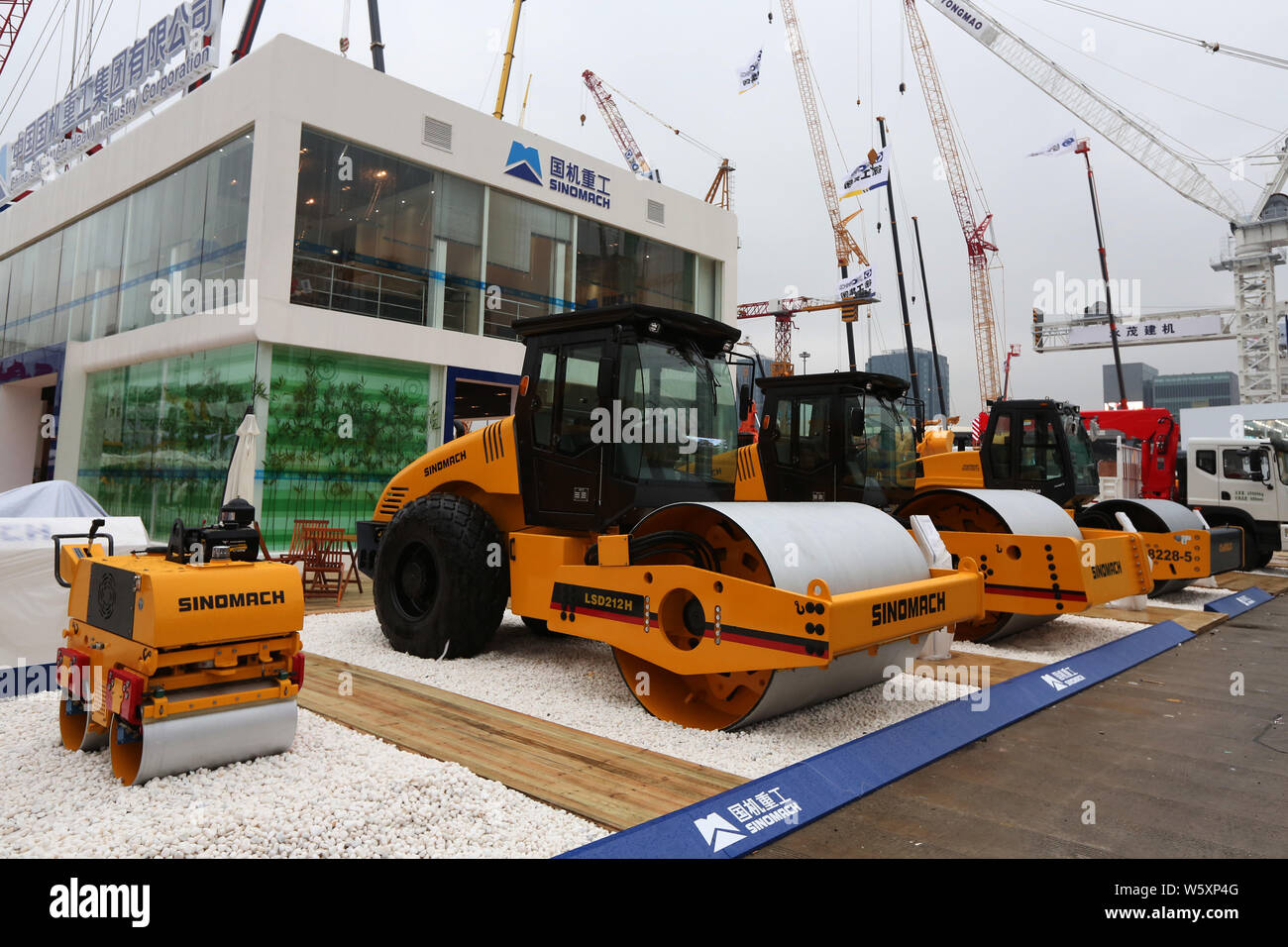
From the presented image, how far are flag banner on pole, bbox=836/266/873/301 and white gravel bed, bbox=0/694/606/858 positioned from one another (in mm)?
35906

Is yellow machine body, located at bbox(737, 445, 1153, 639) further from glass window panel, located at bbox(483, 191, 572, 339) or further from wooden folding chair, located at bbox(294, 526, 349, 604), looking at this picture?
glass window panel, located at bbox(483, 191, 572, 339)

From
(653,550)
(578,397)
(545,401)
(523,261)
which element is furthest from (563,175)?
(653,550)

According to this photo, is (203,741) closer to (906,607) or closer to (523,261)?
(906,607)

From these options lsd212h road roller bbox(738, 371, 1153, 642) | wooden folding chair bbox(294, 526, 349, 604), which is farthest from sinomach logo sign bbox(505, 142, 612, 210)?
lsd212h road roller bbox(738, 371, 1153, 642)

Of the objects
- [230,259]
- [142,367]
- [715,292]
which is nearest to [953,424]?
[715,292]

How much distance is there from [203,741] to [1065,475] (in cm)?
894

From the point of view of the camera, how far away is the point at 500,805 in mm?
2881

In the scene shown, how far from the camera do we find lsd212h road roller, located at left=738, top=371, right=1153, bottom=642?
5.98 meters

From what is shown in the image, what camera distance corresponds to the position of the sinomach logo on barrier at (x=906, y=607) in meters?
3.71

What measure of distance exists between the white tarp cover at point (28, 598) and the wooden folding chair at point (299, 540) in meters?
4.07

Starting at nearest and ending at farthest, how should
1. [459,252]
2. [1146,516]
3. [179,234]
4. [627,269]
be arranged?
1. [1146,516]
2. [179,234]
3. [459,252]
4. [627,269]

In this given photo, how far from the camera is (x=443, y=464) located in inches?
240
